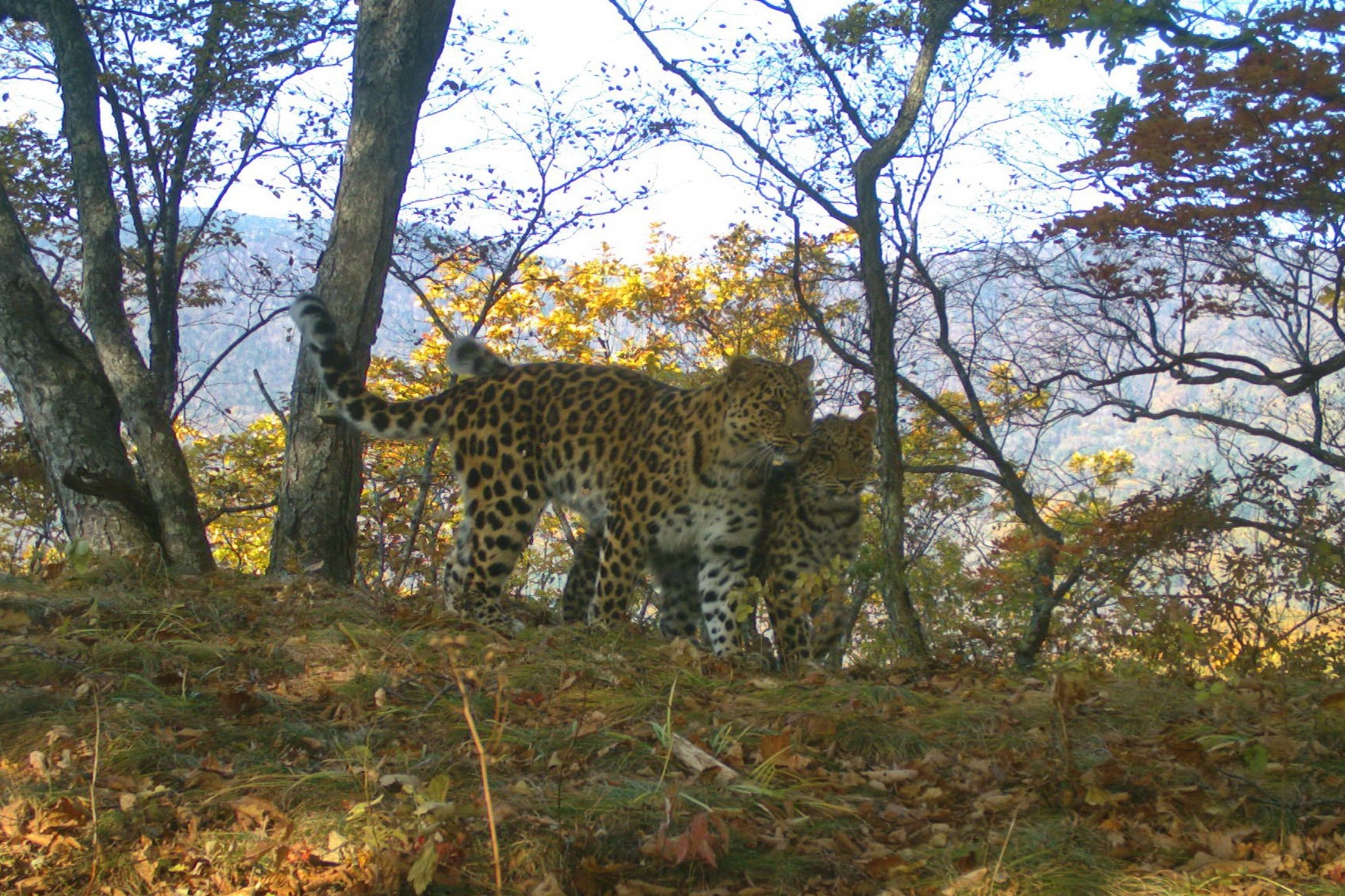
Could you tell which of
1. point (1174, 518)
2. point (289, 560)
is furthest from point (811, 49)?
point (289, 560)

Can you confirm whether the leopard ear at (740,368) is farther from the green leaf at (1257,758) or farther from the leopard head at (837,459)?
the green leaf at (1257,758)

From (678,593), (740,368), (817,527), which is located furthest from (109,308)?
(817,527)

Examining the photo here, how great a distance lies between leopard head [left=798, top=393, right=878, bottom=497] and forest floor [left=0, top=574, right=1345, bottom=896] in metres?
2.10

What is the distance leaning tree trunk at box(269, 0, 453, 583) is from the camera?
8.83 metres

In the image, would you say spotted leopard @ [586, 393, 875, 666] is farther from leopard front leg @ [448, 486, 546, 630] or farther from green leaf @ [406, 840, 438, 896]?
green leaf @ [406, 840, 438, 896]

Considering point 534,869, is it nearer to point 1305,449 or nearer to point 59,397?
point 59,397

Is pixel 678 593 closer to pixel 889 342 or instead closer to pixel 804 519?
Answer: pixel 804 519

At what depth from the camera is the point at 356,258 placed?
891 centimetres

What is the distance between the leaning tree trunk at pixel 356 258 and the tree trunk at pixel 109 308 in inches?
27.6

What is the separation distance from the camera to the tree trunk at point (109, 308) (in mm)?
8352

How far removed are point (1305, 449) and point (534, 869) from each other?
1469 cm

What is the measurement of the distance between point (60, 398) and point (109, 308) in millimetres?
757

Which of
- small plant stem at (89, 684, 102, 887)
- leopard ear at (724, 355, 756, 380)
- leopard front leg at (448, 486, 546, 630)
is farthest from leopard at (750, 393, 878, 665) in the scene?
small plant stem at (89, 684, 102, 887)

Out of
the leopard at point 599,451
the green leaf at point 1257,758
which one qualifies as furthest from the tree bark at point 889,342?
the green leaf at point 1257,758
